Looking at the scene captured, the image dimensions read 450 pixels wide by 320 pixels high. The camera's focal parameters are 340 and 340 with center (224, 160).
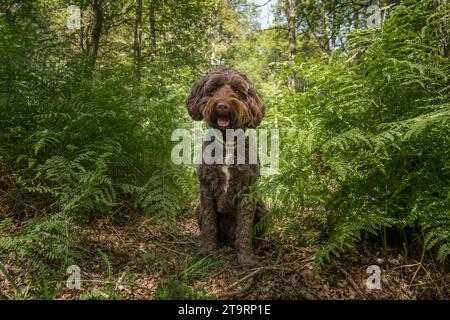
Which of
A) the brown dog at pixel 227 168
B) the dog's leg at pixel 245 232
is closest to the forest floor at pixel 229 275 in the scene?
the dog's leg at pixel 245 232

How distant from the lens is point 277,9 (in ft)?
49.9

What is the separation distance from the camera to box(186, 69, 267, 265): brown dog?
3330 millimetres

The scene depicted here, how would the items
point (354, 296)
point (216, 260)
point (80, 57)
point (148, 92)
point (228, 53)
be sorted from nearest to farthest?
point (354, 296) → point (216, 260) → point (80, 57) → point (148, 92) → point (228, 53)

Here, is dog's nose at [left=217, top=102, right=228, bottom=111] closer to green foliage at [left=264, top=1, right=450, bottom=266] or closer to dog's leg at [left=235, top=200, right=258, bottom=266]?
green foliage at [left=264, top=1, right=450, bottom=266]

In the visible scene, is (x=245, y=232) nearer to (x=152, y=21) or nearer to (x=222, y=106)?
(x=222, y=106)

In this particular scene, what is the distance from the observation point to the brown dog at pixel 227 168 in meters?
3.33

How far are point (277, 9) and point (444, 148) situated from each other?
14.1m

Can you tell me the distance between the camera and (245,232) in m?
3.43

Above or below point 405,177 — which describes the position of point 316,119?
above

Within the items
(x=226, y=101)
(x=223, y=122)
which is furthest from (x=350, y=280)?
(x=226, y=101)

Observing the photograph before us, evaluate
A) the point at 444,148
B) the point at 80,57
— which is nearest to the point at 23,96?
the point at 80,57

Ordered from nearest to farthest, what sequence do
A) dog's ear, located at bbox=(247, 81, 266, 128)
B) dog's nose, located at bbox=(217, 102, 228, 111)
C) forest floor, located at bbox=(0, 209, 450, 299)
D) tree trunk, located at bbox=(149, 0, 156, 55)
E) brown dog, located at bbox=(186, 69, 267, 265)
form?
1. forest floor, located at bbox=(0, 209, 450, 299)
2. dog's nose, located at bbox=(217, 102, 228, 111)
3. brown dog, located at bbox=(186, 69, 267, 265)
4. dog's ear, located at bbox=(247, 81, 266, 128)
5. tree trunk, located at bbox=(149, 0, 156, 55)

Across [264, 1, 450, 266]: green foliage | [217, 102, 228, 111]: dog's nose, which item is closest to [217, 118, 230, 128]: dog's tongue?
[217, 102, 228, 111]: dog's nose

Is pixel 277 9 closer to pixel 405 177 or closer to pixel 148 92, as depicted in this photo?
pixel 148 92
